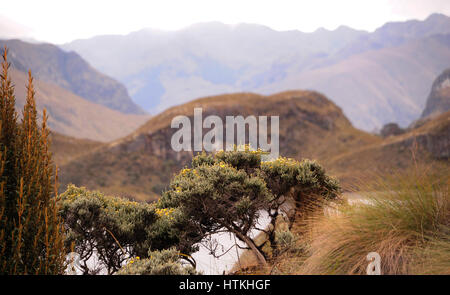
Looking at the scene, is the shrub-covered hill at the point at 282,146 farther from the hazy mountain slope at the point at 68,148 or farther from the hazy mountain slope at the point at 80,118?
the hazy mountain slope at the point at 80,118

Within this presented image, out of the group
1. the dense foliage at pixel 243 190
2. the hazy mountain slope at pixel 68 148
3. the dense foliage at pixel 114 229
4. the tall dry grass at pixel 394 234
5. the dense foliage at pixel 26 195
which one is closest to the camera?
the dense foliage at pixel 26 195

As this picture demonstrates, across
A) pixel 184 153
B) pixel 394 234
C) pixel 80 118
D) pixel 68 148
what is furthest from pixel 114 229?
pixel 80 118

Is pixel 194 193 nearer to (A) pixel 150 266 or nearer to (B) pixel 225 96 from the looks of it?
(A) pixel 150 266

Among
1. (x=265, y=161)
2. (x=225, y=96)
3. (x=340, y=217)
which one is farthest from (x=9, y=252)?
(x=225, y=96)

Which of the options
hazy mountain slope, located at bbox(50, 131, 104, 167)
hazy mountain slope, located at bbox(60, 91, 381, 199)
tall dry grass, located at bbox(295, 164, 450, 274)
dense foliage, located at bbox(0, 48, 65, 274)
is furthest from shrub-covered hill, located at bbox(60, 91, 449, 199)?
dense foliage, located at bbox(0, 48, 65, 274)

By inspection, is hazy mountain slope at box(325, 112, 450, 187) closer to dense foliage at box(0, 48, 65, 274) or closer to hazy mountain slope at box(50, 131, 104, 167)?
hazy mountain slope at box(50, 131, 104, 167)

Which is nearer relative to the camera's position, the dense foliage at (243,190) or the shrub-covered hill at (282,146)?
the dense foliage at (243,190)

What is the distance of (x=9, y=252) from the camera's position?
3.74 meters

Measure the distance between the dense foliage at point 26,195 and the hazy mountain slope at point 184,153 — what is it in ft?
94.5

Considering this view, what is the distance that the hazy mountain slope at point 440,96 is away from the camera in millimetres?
72625

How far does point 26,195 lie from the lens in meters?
3.63

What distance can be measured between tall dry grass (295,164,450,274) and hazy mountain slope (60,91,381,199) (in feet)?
88.1

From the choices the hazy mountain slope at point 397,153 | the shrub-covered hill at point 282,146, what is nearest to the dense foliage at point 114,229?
the shrub-covered hill at point 282,146

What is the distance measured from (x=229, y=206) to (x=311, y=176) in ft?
4.98
